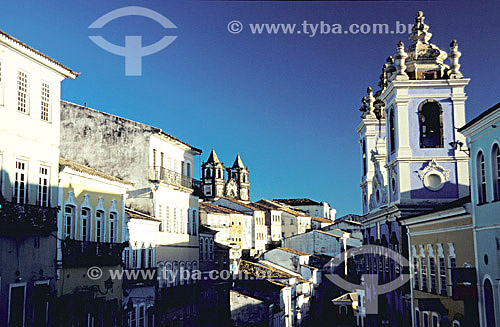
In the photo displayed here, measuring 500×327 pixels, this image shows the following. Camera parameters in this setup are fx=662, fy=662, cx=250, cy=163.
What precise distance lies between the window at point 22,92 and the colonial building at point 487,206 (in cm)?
1499

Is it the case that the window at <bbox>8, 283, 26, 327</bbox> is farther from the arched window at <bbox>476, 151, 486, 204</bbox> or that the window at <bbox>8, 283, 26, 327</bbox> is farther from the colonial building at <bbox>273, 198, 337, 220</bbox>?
the colonial building at <bbox>273, 198, 337, 220</bbox>

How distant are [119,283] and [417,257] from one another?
1370 cm

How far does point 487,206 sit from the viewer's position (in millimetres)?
20766

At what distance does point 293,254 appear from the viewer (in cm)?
7188

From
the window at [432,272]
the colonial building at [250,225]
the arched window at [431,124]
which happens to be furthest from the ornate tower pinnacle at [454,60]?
the colonial building at [250,225]

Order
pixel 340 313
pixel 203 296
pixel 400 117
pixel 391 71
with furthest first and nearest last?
1. pixel 340 313
2. pixel 203 296
3. pixel 391 71
4. pixel 400 117

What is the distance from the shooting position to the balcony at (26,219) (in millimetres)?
19847

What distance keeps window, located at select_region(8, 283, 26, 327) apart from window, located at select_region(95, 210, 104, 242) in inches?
264

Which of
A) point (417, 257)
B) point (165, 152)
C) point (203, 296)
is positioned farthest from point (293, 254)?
point (417, 257)

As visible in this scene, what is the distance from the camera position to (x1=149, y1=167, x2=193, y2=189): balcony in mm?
36303

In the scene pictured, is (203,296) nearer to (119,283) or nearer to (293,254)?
(119,283)

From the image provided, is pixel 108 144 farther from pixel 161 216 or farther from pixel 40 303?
pixel 40 303

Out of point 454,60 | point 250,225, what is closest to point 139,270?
point 454,60

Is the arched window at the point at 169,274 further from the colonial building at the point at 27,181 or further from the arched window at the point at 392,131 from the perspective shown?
the arched window at the point at 392,131
